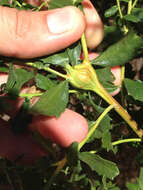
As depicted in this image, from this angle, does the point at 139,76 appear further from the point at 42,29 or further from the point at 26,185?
the point at 26,185

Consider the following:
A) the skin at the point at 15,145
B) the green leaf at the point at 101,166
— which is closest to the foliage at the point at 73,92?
the green leaf at the point at 101,166

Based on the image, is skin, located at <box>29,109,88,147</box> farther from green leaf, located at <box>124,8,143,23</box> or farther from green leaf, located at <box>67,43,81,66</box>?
green leaf, located at <box>124,8,143,23</box>

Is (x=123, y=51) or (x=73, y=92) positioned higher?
(x=123, y=51)

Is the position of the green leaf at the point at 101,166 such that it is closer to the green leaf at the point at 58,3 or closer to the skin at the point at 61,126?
the skin at the point at 61,126

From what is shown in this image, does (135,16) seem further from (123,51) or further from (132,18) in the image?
(123,51)

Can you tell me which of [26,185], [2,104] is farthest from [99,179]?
[2,104]

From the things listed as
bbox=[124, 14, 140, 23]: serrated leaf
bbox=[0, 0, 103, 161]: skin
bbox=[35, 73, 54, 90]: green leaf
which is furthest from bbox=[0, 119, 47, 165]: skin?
bbox=[124, 14, 140, 23]: serrated leaf

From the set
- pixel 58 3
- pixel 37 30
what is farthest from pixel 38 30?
pixel 58 3
